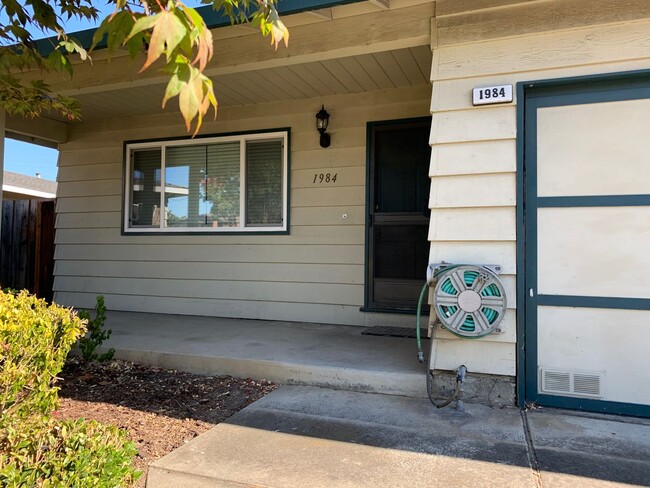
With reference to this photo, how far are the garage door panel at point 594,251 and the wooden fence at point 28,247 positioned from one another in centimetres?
681

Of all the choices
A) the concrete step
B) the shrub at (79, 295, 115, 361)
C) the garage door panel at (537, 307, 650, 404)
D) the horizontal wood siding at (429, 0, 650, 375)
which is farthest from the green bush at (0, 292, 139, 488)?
the garage door panel at (537, 307, 650, 404)

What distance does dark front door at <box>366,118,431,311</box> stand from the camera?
4.88 metres

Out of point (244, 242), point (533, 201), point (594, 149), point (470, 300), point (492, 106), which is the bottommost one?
point (470, 300)

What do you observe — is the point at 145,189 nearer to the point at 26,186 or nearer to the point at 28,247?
the point at 28,247

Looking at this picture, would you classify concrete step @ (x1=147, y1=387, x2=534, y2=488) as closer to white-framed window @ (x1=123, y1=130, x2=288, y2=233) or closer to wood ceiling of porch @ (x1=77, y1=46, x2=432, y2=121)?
white-framed window @ (x1=123, y1=130, x2=288, y2=233)

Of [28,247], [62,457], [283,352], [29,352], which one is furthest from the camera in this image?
[28,247]

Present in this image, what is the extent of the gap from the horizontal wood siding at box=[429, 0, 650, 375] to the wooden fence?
6.25m

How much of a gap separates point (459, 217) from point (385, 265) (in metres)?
1.88

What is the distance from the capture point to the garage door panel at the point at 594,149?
294 centimetres

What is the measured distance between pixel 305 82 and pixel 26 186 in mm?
15723

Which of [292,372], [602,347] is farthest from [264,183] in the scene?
[602,347]

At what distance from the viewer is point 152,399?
3.29m

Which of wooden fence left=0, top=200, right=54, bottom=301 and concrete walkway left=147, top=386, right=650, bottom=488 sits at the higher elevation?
wooden fence left=0, top=200, right=54, bottom=301

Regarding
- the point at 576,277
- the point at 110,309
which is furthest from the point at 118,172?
the point at 576,277
